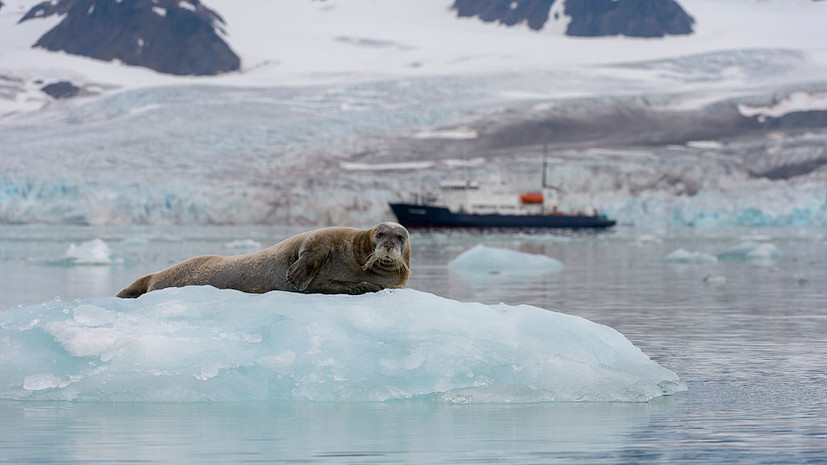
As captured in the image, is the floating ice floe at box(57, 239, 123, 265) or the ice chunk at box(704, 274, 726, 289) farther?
the floating ice floe at box(57, 239, 123, 265)

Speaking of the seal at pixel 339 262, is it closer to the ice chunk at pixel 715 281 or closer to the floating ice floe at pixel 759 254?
the ice chunk at pixel 715 281

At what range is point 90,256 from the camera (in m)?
21.7

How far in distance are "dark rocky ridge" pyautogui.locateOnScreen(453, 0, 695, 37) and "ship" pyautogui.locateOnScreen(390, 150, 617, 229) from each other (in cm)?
5333

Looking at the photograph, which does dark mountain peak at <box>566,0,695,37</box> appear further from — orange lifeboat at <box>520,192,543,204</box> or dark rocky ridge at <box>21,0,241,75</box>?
orange lifeboat at <box>520,192,543,204</box>

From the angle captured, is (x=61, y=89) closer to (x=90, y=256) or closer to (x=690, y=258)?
(x=90, y=256)

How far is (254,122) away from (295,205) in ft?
46.1

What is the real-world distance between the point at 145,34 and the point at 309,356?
10846 centimetres

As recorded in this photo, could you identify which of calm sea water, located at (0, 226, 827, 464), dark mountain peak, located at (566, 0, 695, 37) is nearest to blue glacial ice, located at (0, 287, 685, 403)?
calm sea water, located at (0, 226, 827, 464)

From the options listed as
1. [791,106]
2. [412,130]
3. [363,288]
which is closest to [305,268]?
[363,288]

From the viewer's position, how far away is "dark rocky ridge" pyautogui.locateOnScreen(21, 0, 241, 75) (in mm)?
106562

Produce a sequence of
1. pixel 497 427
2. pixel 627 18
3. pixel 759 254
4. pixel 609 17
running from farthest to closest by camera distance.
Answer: pixel 627 18 → pixel 609 17 → pixel 759 254 → pixel 497 427

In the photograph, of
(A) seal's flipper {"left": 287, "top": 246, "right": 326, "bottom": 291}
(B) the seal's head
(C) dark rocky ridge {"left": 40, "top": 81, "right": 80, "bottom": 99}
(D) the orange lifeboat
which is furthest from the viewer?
(C) dark rocky ridge {"left": 40, "top": 81, "right": 80, "bottom": 99}

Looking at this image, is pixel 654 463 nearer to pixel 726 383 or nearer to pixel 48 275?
pixel 726 383

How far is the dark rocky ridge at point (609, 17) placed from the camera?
368ft
